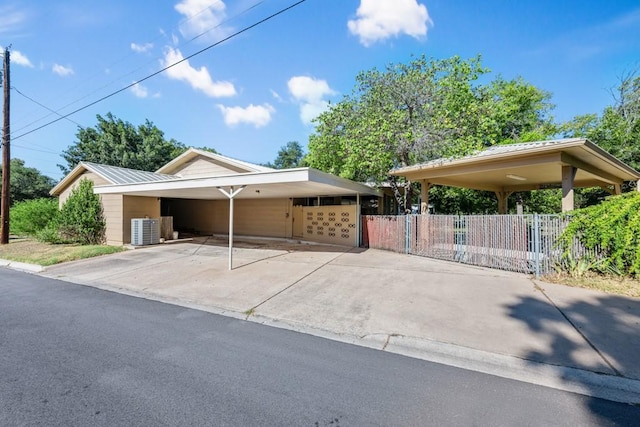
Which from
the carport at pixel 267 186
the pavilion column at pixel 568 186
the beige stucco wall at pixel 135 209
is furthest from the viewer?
the beige stucco wall at pixel 135 209

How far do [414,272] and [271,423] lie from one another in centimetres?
582

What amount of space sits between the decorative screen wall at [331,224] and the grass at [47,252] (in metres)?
7.78

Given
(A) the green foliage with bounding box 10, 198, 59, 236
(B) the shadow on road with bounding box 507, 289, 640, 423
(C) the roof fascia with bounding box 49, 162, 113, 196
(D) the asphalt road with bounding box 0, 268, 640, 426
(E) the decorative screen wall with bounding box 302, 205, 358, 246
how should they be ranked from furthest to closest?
(A) the green foliage with bounding box 10, 198, 59, 236 < (C) the roof fascia with bounding box 49, 162, 113, 196 < (E) the decorative screen wall with bounding box 302, 205, 358, 246 < (B) the shadow on road with bounding box 507, 289, 640, 423 < (D) the asphalt road with bounding box 0, 268, 640, 426

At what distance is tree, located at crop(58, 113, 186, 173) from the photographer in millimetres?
25984

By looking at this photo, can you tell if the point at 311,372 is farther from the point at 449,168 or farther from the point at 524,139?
the point at 524,139

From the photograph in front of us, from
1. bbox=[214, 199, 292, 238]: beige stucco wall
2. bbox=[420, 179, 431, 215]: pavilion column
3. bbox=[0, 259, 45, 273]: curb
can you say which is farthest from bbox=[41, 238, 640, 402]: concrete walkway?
bbox=[214, 199, 292, 238]: beige stucco wall

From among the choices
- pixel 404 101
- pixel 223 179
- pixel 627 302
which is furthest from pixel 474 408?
pixel 404 101

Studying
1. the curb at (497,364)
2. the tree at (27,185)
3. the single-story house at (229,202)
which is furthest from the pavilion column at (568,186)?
the tree at (27,185)

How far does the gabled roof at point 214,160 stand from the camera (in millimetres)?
13789

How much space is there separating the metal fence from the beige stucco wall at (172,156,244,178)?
8216 mm

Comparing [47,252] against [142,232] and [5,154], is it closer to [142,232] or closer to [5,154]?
[142,232]

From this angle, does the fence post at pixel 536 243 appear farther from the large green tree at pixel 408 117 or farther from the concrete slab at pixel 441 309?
the large green tree at pixel 408 117

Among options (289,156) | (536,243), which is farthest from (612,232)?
(289,156)

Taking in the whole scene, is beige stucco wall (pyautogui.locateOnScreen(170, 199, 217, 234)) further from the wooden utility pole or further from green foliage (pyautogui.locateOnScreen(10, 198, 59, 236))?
the wooden utility pole
